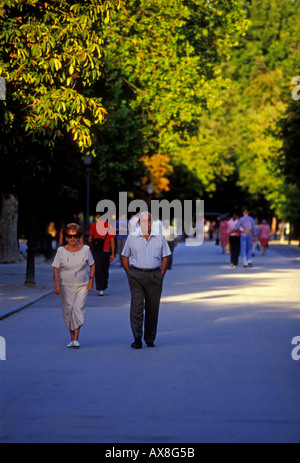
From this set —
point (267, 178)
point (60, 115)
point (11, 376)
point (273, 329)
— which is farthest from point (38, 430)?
point (267, 178)

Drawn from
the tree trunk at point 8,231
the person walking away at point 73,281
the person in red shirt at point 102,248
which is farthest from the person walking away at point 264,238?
the person walking away at point 73,281

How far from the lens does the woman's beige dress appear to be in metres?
11.6

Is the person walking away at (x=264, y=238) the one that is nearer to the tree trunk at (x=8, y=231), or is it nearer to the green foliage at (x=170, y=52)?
the green foliage at (x=170, y=52)

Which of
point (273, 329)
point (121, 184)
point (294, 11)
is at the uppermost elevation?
point (294, 11)

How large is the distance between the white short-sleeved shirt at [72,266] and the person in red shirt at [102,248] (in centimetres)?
824

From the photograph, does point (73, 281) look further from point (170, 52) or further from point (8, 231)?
point (170, 52)

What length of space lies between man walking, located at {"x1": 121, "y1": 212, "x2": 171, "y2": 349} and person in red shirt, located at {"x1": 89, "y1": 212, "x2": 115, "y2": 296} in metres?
8.24

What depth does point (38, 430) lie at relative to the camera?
6.74 m

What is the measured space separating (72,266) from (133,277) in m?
0.77

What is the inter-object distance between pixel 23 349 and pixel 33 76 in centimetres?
551

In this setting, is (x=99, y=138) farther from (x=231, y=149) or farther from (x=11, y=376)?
(x=231, y=149)

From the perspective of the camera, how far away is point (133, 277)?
1176cm

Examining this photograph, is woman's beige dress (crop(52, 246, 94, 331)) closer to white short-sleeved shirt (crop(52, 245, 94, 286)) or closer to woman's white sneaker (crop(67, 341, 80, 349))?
white short-sleeved shirt (crop(52, 245, 94, 286))

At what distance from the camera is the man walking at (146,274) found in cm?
1173
